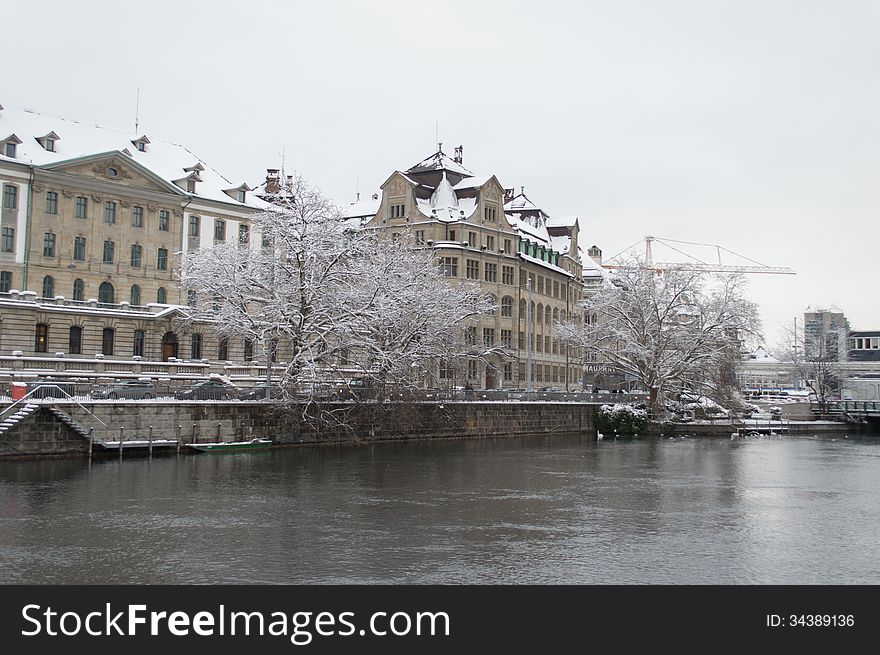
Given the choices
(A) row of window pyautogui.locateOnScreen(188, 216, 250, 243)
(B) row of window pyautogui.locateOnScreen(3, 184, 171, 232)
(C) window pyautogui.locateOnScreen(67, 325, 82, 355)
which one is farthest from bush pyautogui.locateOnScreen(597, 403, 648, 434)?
(C) window pyautogui.locateOnScreen(67, 325, 82, 355)

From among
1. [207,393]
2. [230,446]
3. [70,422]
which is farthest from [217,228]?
[70,422]

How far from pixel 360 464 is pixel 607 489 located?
42.7 feet

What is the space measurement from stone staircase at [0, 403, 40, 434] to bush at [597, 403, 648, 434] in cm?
4754

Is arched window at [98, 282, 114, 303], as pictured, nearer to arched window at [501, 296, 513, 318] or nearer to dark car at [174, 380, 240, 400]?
dark car at [174, 380, 240, 400]

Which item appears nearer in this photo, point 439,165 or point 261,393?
point 261,393

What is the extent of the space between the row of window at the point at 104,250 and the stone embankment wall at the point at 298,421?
1060 inches

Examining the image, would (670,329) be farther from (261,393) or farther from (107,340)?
(107,340)

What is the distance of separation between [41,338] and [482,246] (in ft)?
139

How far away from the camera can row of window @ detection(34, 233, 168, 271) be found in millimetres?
67750

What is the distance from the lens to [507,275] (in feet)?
317

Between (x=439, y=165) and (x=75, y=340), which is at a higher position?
(x=439, y=165)

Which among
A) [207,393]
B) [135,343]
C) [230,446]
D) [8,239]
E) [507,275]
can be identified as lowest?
[230,446]

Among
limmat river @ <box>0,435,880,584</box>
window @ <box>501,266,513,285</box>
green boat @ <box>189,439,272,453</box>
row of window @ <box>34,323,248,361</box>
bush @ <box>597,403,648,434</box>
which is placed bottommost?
limmat river @ <box>0,435,880,584</box>

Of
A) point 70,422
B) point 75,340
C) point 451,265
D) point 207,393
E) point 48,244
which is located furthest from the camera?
point 451,265
